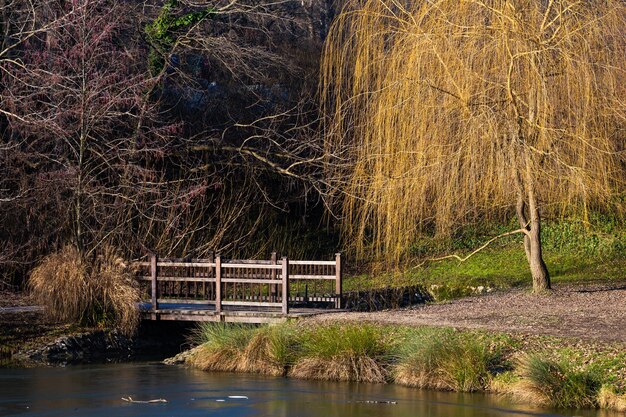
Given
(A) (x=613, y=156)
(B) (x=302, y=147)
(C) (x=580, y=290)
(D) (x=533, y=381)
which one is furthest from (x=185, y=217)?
(D) (x=533, y=381)

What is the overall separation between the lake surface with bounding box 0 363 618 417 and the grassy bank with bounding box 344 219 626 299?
10.5 meters

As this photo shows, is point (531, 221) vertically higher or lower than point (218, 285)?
higher

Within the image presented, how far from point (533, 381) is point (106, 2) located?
58.0ft

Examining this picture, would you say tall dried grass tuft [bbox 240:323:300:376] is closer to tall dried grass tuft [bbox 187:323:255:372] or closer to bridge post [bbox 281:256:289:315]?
tall dried grass tuft [bbox 187:323:255:372]

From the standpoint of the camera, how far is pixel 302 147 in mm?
29609

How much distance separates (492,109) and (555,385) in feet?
21.5

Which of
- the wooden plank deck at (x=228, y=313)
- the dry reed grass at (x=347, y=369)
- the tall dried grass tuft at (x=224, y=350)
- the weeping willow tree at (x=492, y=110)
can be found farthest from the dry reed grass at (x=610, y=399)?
the wooden plank deck at (x=228, y=313)

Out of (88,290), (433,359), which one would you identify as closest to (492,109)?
(433,359)

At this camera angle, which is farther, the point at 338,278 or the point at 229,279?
the point at 229,279

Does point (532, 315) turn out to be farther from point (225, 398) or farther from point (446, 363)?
point (225, 398)

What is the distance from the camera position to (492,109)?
19891 mm

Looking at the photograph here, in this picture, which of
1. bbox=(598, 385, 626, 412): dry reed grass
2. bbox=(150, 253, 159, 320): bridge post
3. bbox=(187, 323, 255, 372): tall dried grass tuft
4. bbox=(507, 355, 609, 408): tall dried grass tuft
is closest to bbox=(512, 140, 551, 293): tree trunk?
bbox=(187, 323, 255, 372): tall dried grass tuft

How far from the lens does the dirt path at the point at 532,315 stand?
58.5ft

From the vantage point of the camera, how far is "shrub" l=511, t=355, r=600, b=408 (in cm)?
1455
